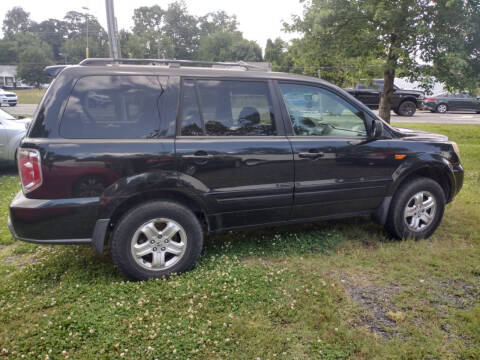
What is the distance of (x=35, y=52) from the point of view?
5684 cm

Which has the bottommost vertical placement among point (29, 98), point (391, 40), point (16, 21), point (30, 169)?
point (30, 169)

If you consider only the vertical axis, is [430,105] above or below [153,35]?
below

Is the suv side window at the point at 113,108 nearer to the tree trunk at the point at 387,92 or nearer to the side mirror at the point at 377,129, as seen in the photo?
the side mirror at the point at 377,129

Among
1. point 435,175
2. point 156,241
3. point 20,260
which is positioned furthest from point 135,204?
point 435,175

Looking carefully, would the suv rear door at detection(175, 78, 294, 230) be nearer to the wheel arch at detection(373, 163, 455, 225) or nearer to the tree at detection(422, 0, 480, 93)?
the wheel arch at detection(373, 163, 455, 225)

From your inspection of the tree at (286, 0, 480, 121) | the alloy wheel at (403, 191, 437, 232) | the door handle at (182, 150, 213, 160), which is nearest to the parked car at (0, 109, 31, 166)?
the door handle at (182, 150, 213, 160)

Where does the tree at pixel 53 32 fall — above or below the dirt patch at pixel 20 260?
above

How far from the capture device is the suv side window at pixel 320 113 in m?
3.62

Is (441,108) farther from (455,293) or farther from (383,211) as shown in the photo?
(455,293)

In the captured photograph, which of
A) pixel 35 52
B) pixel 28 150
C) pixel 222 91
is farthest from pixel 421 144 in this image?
pixel 35 52

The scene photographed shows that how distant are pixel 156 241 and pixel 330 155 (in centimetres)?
183

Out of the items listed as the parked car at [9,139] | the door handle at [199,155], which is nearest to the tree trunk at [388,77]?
the door handle at [199,155]

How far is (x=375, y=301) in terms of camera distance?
299 cm

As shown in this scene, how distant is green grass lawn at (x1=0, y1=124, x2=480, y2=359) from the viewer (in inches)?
96.3
